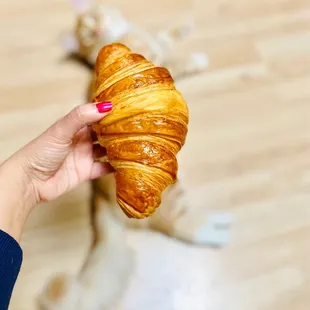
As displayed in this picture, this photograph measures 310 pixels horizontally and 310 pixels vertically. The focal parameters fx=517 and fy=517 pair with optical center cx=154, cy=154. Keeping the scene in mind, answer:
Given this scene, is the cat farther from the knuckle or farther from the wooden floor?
the knuckle

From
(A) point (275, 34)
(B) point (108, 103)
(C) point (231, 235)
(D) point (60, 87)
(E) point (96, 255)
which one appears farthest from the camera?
(A) point (275, 34)

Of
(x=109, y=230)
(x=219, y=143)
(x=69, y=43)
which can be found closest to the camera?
(x=109, y=230)

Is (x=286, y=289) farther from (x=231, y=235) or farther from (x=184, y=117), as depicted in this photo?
(x=184, y=117)

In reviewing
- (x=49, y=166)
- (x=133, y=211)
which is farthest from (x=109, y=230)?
(x=133, y=211)

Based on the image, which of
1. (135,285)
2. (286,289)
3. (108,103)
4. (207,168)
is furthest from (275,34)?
(108,103)

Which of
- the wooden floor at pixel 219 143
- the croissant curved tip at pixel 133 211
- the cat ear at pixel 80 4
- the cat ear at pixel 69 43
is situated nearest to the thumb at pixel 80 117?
the croissant curved tip at pixel 133 211

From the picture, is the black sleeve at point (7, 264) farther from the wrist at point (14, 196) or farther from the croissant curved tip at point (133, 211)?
the croissant curved tip at point (133, 211)

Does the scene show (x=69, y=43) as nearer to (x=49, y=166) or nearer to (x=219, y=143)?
(x=219, y=143)
